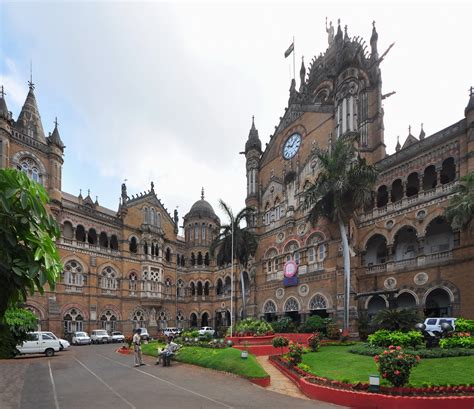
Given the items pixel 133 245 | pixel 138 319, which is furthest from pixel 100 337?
pixel 133 245

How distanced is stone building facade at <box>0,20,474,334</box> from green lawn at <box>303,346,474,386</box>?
9418mm

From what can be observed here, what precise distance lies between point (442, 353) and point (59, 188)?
125ft

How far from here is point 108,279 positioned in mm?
46188

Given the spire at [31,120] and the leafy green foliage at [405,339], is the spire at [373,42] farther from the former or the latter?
the spire at [31,120]

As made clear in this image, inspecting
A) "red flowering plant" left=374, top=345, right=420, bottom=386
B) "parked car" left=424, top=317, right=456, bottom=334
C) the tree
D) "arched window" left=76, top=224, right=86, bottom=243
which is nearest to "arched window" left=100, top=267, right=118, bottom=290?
"arched window" left=76, top=224, right=86, bottom=243

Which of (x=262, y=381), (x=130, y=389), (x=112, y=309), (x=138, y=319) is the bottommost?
(x=138, y=319)

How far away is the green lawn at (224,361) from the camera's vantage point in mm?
15711

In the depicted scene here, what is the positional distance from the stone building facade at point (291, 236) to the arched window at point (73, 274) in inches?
4.6

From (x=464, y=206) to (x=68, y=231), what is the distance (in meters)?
37.5

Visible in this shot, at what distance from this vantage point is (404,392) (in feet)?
35.5

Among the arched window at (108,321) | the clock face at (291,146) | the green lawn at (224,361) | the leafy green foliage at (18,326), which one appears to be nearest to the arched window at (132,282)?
the arched window at (108,321)

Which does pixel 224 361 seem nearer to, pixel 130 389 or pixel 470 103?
pixel 130 389

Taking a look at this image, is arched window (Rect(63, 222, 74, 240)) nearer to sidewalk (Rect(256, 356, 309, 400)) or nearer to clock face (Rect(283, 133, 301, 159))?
clock face (Rect(283, 133, 301, 159))

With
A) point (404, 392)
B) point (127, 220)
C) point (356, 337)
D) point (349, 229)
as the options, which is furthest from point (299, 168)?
point (404, 392)
